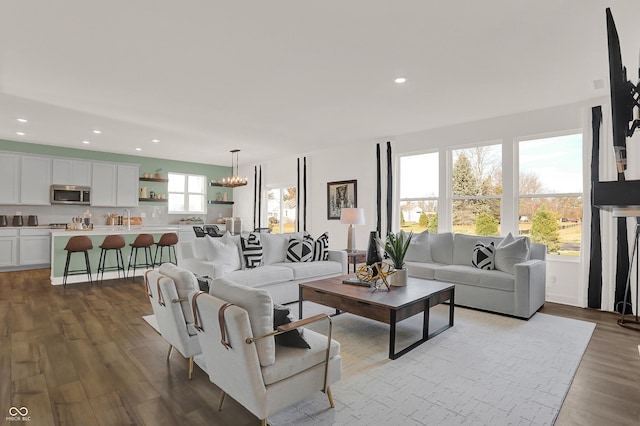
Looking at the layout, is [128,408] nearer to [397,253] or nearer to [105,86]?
[397,253]

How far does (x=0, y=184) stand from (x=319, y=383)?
27.4 feet

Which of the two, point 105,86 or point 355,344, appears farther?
point 105,86

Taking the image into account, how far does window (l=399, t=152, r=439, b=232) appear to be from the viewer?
20.3ft

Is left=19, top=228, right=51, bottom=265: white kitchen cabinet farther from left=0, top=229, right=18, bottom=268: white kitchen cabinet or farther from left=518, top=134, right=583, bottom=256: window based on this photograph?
left=518, top=134, right=583, bottom=256: window

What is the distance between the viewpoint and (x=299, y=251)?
16.9 feet

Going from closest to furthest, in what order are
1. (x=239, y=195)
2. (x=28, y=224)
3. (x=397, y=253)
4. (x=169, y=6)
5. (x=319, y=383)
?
(x=319, y=383), (x=169, y=6), (x=397, y=253), (x=28, y=224), (x=239, y=195)

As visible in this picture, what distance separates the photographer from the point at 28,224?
7504mm

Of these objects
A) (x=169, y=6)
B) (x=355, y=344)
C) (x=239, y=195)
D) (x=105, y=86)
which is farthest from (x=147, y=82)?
(x=239, y=195)

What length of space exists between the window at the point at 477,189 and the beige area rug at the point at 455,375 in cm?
203

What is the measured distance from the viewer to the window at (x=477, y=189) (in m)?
5.48

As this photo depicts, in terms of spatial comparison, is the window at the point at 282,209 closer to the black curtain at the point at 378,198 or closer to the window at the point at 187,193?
the window at the point at 187,193

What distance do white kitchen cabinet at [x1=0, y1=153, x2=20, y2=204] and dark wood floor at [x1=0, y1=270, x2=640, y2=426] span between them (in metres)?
4.16

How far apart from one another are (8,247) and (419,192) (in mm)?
8345

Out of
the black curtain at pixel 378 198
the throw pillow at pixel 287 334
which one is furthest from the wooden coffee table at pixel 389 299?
the black curtain at pixel 378 198
